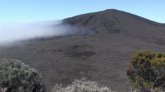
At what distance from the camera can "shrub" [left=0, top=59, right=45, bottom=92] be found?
962 inches

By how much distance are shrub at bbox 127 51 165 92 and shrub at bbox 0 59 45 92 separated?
1596 centimetres

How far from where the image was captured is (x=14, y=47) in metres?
94.9

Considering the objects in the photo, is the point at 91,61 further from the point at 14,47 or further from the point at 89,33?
the point at 89,33

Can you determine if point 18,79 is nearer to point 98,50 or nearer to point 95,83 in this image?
point 95,83

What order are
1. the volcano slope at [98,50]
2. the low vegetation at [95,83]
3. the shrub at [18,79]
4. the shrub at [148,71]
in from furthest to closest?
the volcano slope at [98,50], the shrub at [148,71], the low vegetation at [95,83], the shrub at [18,79]

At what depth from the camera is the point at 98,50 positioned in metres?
83.5

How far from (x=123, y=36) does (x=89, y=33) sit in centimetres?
937

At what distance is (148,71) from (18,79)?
704 inches

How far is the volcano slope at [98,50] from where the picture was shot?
6494 cm

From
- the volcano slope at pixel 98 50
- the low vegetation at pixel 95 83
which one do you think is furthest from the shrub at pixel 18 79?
the volcano slope at pixel 98 50

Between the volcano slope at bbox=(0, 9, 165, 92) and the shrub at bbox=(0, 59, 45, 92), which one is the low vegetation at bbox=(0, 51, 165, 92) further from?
the volcano slope at bbox=(0, 9, 165, 92)

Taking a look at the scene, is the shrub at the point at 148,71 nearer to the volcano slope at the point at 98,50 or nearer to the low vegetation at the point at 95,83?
the low vegetation at the point at 95,83

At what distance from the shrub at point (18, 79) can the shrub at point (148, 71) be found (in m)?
16.0

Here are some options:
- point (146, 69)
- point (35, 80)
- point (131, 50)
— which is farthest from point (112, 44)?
point (35, 80)
